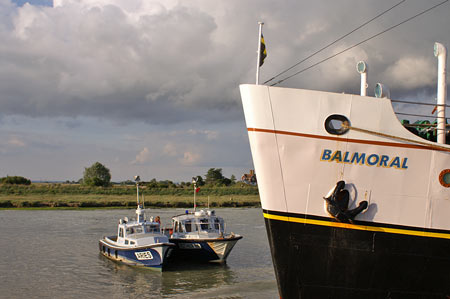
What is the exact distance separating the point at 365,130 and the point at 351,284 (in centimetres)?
297

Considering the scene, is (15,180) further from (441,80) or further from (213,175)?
(441,80)

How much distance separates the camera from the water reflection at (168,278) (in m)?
18.5

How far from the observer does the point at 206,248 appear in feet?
73.4

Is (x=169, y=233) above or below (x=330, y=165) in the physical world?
below

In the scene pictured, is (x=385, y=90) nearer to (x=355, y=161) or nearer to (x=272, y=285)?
(x=355, y=161)

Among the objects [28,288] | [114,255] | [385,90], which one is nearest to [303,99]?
[385,90]

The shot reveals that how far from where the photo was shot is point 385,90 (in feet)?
30.4

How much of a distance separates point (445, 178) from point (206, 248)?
1546 cm

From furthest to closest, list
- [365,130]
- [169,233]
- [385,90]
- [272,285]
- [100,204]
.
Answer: [100,204], [169,233], [272,285], [385,90], [365,130]

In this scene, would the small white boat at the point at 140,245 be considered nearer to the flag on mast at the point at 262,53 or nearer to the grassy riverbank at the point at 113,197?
the flag on mast at the point at 262,53

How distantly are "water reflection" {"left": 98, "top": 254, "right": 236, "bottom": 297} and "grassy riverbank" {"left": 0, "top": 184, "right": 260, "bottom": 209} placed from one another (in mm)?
40404

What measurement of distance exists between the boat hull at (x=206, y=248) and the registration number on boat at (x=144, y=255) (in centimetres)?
214

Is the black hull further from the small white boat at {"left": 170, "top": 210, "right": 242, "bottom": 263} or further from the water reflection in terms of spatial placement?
the small white boat at {"left": 170, "top": 210, "right": 242, "bottom": 263}

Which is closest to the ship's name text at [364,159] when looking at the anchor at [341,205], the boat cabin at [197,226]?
the anchor at [341,205]
